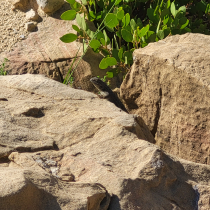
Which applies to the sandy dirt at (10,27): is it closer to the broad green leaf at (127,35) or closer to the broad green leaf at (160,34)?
the broad green leaf at (127,35)

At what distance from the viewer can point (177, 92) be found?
12.8ft

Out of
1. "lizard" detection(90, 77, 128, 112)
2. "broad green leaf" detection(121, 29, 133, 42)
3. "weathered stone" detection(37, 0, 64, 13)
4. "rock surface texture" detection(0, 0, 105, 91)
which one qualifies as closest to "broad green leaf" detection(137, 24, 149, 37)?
"broad green leaf" detection(121, 29, 133, 42)

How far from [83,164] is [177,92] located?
167 cm

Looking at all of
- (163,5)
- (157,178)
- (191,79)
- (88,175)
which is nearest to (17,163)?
(88,175)

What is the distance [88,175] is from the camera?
250cm

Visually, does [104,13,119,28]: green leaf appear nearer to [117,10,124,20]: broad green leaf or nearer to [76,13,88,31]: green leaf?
[117,10,124,20]: broad green leaf

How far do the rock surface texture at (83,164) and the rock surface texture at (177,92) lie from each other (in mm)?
594

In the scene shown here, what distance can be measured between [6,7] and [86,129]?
403 centimetres

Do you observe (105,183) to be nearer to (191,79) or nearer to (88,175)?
(88,175)

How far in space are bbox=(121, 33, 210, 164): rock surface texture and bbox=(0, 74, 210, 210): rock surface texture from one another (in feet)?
1.95

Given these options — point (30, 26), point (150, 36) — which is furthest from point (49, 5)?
point (150, 36)

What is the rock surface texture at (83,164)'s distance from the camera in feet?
6.86

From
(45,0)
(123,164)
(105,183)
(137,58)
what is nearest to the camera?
(105,183)

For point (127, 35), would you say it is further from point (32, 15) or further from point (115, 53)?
point (32, 15)
